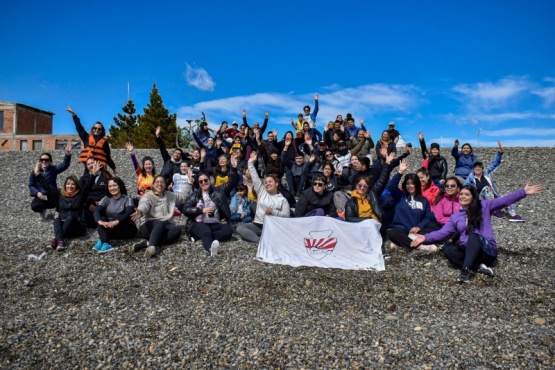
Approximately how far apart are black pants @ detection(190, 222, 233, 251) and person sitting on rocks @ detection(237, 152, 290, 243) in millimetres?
353

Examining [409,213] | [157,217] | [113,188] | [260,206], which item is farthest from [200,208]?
[409,213]

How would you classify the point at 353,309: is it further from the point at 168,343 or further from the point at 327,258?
the point at 168,343

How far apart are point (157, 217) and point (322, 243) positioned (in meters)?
3.79

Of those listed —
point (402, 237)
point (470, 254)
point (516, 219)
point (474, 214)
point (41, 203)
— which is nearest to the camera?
point (470, 254)

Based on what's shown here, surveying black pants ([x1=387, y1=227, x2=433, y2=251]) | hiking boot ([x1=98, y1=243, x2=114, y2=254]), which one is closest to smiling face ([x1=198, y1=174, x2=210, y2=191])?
hiking boot ([x1=98, y1=243, x2=114, y2=254])

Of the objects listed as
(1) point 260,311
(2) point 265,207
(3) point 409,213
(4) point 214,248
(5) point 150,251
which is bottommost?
(1) point 260,311

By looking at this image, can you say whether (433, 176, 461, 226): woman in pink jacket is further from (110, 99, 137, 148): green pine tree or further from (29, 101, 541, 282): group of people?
(110, 99, 137, 148): green pine tree

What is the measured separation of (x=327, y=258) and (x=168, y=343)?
3871 mm

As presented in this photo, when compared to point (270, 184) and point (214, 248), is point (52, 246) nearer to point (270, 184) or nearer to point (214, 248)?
point (214, 248)

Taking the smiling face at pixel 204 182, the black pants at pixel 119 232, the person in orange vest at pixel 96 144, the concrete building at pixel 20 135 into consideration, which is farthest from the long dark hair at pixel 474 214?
the concrete building at pixel 20 135

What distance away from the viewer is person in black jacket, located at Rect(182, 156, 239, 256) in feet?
29.2

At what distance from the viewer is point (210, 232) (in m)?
8.79

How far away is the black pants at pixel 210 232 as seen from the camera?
8.67m

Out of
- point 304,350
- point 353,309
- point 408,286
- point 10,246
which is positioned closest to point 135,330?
point 304,350
